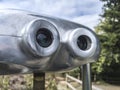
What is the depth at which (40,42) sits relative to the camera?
1.08m

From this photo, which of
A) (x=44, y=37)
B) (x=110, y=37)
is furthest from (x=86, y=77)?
(x=110, y=37)

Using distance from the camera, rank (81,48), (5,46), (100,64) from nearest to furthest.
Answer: (5,46) → (81,48) → (100,64)

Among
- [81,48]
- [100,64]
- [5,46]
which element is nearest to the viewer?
[5,46]

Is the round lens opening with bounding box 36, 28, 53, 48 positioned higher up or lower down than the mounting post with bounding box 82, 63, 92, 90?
higher up

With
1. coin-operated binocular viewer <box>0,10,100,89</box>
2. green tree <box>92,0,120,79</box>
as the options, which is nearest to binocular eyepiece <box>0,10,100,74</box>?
coin-operated binocular viewer <box>0,10,100,89</box>

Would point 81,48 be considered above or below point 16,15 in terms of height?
below

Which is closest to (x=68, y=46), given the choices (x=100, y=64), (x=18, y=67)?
(x=18, y=67)

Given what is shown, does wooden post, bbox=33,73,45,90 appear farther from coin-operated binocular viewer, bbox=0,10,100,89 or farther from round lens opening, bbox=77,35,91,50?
round lens opening, bbox=77,35,91,50

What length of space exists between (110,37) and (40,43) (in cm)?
1190

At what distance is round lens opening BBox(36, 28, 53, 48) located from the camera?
1.08 m

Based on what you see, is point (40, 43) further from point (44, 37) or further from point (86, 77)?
point (86, 77)

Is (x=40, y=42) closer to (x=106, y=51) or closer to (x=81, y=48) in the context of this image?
(x=81, y=48)

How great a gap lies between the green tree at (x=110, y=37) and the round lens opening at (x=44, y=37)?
11701mm

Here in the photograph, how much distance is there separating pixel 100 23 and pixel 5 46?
12502 millimetres
